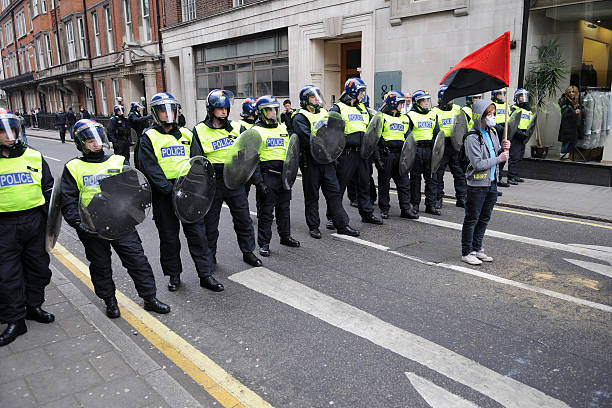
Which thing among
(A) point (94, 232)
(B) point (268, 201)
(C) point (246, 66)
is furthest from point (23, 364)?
(C) point (246, 66)

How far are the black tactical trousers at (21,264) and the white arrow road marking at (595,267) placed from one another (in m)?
5.61

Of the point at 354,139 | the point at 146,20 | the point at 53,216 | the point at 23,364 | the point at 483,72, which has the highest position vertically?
the point at 146,20

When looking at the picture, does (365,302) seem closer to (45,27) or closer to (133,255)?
(133,255)

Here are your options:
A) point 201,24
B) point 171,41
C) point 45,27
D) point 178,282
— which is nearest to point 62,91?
point 45,27

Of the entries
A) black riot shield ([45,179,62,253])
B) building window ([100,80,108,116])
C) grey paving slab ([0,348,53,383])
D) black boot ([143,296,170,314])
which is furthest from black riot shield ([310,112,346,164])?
building window ([100,80,108,116])

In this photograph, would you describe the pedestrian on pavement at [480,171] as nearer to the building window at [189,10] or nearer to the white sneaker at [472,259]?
the white sneaker at [472,259]

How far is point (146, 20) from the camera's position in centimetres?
2664

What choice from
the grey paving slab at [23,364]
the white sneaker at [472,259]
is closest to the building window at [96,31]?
the white sneaker at [472,259]

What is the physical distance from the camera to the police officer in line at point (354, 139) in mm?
6926

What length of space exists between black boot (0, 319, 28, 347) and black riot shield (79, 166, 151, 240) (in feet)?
3.29

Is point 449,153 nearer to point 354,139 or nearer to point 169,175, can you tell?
point 354,139

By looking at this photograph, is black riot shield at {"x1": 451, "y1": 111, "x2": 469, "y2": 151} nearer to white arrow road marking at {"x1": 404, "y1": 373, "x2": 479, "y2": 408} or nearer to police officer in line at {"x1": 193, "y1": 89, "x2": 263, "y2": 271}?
police officer in line at {"x1": 193, "y1": 89, "x2": 263, "y2": 271}

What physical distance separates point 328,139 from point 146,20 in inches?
952

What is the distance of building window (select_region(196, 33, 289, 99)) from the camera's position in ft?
62.1
